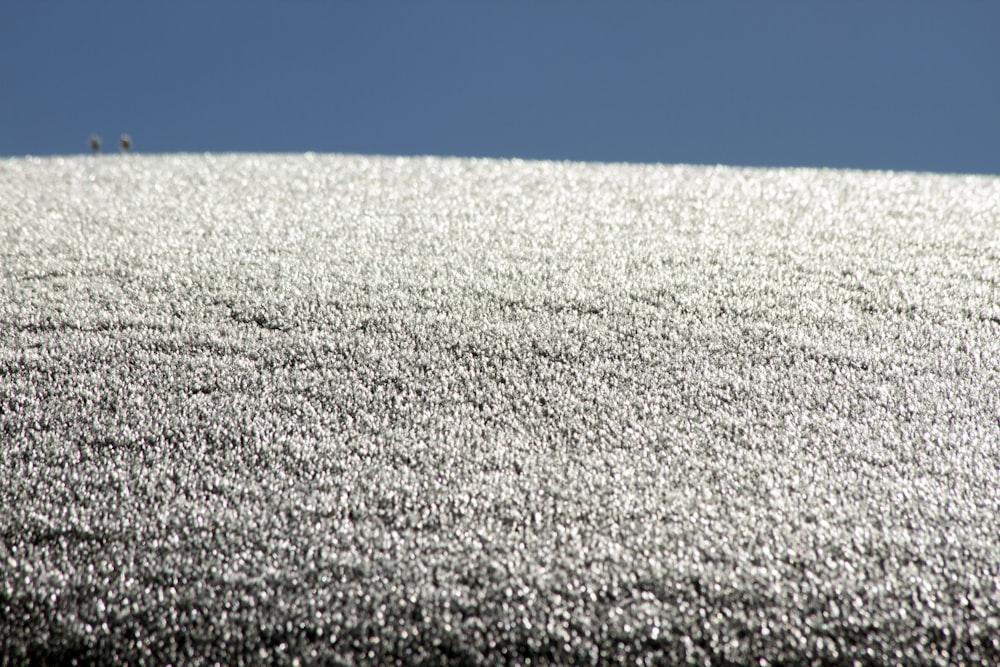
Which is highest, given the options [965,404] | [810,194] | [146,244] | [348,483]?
[810,194]

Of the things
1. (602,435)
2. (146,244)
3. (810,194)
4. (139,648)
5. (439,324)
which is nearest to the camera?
(139,648)

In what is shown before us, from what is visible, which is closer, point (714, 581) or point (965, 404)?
point (714, 581)

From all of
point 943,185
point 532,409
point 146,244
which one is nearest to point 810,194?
point 943,185

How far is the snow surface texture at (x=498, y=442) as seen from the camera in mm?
385

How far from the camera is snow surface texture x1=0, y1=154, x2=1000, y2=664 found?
38 centimetres

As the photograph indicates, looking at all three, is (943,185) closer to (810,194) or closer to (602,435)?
(810,194)

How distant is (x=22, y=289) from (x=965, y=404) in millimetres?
650

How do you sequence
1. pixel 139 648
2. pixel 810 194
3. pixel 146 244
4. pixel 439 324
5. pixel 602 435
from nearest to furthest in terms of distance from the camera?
1. pixel 139 648
2. pixel 602 435
3. pixel 439 324
4. pixel 146 244
5. pixel 810 194

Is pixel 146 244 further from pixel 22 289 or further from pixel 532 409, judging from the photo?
pixel 532 409

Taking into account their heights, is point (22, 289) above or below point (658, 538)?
above

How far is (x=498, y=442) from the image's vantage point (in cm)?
49

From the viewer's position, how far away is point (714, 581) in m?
0.40

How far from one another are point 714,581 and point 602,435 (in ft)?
0.38

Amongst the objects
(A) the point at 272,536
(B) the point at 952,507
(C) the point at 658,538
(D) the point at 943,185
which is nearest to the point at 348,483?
(A) the point at 272,536
